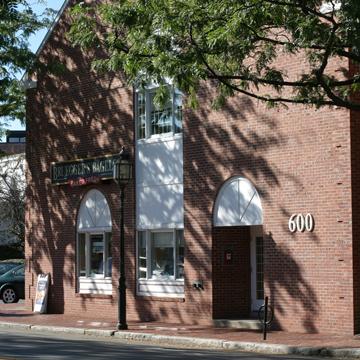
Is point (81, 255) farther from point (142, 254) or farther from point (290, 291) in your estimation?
point (290, 291)

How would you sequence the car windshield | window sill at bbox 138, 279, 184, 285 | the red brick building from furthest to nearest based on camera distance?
the car windshield < window sill at bbox 138, 279, 184, 285 < the red brick building

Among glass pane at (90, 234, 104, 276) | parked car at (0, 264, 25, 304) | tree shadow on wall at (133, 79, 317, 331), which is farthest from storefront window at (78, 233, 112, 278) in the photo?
parked car at (0, 264, 25, 304)

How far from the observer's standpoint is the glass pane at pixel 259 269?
73.8 ft

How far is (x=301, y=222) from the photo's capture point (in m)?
19.8

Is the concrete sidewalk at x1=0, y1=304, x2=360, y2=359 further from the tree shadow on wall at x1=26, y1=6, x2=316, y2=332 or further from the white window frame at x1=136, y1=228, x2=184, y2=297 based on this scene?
the tree shadow on wall at x1=26, y1=6, x2=316, y2=332

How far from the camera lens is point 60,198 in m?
27.8

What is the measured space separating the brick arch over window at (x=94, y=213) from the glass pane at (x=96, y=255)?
378 mm

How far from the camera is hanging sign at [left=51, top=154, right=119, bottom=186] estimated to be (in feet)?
83.7

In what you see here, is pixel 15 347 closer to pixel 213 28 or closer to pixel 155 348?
pixel 155 348

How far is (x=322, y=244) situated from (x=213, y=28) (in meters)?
6.53

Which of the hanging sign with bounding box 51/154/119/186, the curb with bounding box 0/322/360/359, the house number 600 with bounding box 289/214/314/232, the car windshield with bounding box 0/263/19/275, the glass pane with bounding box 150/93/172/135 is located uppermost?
the glass pane with bounding box 150/93/172/135

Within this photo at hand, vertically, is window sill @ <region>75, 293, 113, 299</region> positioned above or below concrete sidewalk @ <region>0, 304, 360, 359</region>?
above

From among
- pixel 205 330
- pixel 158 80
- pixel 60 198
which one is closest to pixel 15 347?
pixel 205 330

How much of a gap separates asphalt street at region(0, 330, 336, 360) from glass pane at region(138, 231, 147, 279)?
13.8ft
